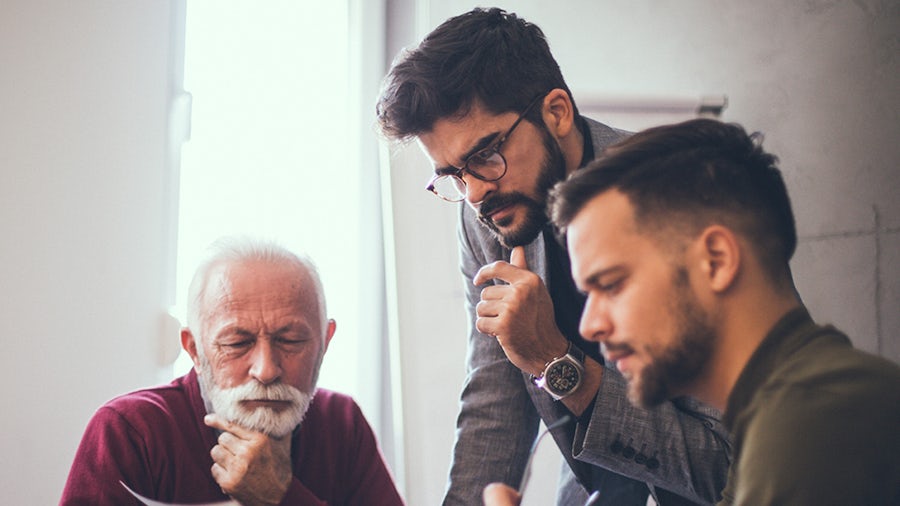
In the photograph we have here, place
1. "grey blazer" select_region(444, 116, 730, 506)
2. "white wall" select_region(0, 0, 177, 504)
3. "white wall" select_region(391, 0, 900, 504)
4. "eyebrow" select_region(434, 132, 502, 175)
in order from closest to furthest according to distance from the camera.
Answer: "grey blazer" select_region(444, 116, 730, 506) → "eyebrow" select_region(434, 132, 502, 175) → "white wall" select_region(0, 0, 177, 504) → "white wall" select_region(391, 0, 900, 504)

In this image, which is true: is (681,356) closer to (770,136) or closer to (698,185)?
(698,185)

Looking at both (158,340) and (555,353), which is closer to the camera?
(555,353)

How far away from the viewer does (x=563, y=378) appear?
4.73 feet

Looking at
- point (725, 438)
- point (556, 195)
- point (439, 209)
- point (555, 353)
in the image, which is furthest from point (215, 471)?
point (439, 209)

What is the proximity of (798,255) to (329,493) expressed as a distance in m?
1.53

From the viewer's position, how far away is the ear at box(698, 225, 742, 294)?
1.04 metres

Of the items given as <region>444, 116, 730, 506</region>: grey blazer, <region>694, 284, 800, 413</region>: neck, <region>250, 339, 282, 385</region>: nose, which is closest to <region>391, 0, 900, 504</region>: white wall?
<region>444, 116, 730, 506</region>: grey blazer

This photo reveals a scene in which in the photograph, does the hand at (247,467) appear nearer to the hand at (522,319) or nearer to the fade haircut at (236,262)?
Answer: the fade haircut at (236,262)

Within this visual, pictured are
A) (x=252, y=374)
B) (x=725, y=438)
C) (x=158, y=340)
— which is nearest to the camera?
(x=725, y=438)

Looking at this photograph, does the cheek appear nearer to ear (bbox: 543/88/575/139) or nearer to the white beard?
the white beard

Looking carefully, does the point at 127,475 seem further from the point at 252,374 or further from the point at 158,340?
the point at 158,340

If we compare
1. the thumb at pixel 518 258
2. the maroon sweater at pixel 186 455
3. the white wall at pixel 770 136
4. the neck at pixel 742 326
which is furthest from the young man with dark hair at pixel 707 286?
the white wall at pixel 770 136

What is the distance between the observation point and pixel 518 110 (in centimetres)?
167

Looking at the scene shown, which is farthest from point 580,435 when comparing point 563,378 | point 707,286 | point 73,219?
point 73,219
